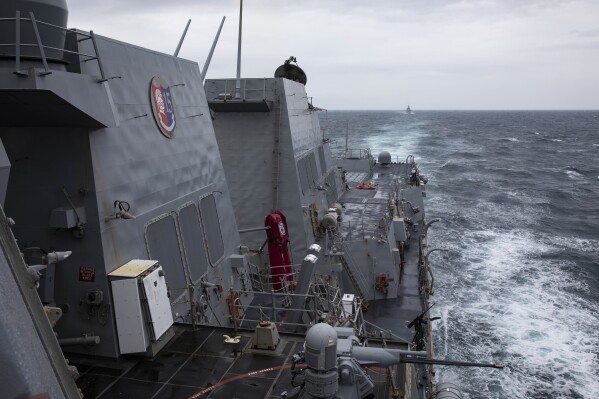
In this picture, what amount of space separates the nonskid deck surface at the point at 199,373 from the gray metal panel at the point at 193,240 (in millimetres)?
2100

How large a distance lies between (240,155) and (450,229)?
24266mm

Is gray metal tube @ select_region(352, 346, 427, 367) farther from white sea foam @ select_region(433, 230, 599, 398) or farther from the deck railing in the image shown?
white sea foam @ select_region(433, 230, 599, 398)

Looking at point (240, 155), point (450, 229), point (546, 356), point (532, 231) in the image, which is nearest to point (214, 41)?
point (240, 155)

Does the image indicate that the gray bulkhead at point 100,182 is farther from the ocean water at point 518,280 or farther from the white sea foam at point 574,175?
the white sea foam at point 574,175

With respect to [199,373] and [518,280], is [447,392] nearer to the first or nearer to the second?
[199,373]

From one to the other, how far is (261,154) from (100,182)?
10317 mm

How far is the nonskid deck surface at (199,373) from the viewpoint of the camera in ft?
25.4

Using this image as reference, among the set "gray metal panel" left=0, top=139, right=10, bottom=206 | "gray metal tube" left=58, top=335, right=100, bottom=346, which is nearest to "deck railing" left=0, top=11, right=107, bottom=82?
"gray metal panel" left=0, top=139, right=10, bottom=206

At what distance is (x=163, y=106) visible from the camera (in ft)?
34.7

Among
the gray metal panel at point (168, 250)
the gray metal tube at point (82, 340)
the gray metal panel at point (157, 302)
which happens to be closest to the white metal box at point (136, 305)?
the gray metal panel at point (157, 302)

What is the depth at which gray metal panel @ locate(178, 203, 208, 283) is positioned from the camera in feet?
36.1

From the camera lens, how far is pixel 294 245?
18.6 metres

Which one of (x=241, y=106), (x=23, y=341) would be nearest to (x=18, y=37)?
(x=23, y=341)

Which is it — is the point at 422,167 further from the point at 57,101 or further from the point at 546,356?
the point at 57,101
